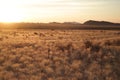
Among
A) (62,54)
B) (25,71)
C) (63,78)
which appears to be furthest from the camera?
(62,54)

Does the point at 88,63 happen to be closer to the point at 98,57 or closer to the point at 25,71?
the point at 98,57

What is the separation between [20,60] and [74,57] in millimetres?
3575

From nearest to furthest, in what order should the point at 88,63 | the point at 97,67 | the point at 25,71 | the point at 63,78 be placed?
the point at 63,78, the point at 25,71, the point at 97,67, the point at 88,63

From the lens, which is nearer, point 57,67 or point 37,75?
point 37,75

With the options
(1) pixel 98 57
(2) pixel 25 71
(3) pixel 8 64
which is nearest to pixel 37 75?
(2) pixel 25 71

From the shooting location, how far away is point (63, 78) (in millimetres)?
12430

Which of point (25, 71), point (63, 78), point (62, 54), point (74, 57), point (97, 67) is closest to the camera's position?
point (63, 78)

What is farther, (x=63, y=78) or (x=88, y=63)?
(x=88, y=63)

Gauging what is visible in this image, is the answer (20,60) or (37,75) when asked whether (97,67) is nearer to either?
(37,75)

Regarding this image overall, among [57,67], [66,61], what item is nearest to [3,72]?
[57,67]

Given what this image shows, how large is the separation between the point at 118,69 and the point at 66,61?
136 inches

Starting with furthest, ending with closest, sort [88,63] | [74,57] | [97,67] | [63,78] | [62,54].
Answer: [62,54] → [74,57] → [88,63] → [97,67] → [63,78]

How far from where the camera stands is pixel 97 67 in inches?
572

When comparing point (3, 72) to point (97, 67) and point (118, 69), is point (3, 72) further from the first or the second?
point (118, 69)
